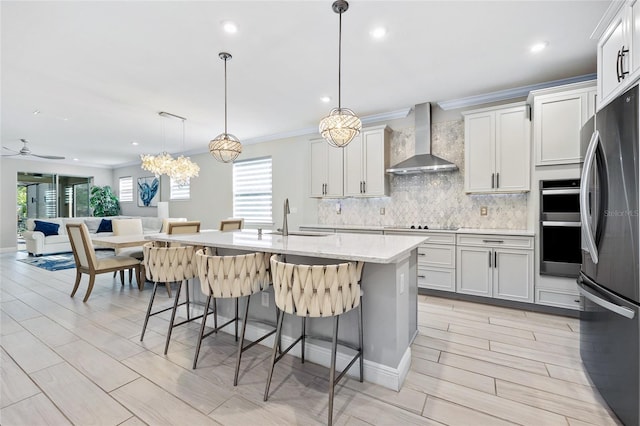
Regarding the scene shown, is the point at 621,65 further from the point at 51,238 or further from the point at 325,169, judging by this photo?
the point at 51,238

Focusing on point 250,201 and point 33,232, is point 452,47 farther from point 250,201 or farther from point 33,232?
point 33,232

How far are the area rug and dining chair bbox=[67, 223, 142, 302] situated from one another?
7.37 ft

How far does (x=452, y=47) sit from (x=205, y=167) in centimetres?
614

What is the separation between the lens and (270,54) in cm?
287

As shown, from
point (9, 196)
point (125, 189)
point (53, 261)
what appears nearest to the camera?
point (53, 261)

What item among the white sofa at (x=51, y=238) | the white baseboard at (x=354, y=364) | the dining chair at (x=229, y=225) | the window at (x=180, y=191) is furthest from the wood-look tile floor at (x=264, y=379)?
the window at (x=180, y=191)

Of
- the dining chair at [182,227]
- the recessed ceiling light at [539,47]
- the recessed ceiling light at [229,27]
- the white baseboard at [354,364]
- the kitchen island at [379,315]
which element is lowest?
the white baseboard at [354,364]

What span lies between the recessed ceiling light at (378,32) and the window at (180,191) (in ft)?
21.1

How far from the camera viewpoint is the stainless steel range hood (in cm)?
403

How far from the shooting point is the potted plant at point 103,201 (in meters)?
9.23

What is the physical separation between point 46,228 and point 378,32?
28.5 feet

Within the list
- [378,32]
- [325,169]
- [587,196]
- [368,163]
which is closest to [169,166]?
[325,169]

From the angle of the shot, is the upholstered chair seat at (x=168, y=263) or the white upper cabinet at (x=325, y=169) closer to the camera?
the upholstered chair seat at (x=168, y=263)

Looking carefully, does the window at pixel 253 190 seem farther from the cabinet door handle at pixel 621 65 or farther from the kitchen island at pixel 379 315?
the cabinet door handle at pixel 621 65
